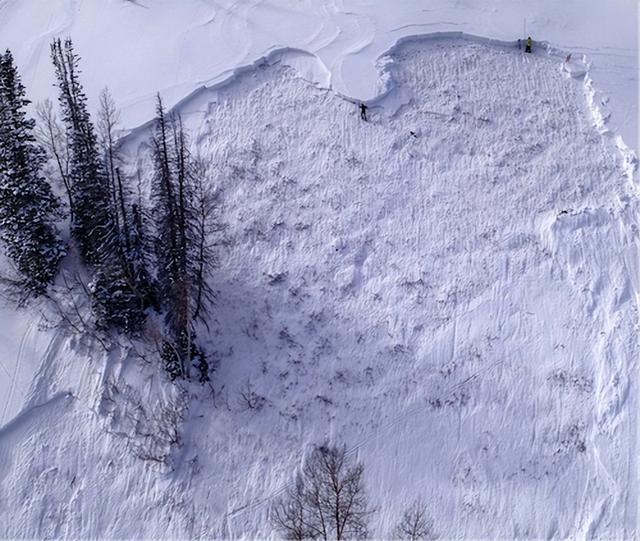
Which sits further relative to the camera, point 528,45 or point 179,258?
point 528,45

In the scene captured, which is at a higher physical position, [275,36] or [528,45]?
[528,45]

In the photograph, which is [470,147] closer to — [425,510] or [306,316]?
[306,316]

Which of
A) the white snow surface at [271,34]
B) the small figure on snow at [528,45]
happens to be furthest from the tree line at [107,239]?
the small figure on snow at [528,45]

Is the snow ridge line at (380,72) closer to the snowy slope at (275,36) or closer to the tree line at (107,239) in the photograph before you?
the snowy slope at (275,36)

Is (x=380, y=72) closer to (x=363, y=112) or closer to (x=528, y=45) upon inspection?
(x=363, y=112)

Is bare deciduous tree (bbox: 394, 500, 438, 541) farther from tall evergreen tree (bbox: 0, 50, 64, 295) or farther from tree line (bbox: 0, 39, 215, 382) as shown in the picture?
tall evergreen tree (bbox: 0, 50, 64, 295)

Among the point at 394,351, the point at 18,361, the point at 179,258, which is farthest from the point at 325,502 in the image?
the point at 18,361
